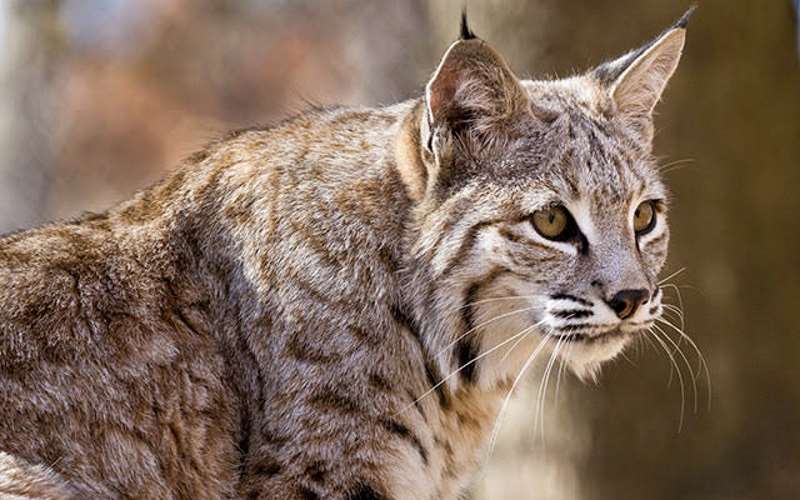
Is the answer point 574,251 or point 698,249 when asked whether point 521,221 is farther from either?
point 698,249

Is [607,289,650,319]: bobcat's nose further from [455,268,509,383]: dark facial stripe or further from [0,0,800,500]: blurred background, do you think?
[0,0,800,500]: blurred background

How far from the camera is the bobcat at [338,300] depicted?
3.73 m

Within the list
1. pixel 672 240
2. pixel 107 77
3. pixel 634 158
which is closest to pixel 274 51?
pixel 107 77

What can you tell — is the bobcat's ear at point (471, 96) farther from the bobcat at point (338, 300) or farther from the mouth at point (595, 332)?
the mouth at point (595, 332)

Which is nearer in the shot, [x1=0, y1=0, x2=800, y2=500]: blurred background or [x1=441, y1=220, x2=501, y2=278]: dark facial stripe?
[x1=441, y1=220, x2=501, y2=278]: dark facial stripe

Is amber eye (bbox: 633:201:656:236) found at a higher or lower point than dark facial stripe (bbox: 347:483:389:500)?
higher

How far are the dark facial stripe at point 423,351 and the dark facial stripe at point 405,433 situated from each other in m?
0.17

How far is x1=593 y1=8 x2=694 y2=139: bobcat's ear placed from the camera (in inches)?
164

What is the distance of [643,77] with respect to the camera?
4246 millimetres

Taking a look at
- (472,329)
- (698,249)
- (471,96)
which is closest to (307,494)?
(472,329)

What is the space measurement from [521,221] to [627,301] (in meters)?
0.37

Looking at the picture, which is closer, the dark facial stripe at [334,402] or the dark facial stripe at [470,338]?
the dark facial stripe at [334,402]

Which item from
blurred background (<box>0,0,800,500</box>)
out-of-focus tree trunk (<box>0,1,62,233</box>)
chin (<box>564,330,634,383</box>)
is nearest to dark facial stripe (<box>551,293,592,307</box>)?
chin (<box>564,330,634,383</box>)

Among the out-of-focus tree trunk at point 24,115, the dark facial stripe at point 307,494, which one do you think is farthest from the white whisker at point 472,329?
the out-of-focus tree trunk at point 24,115
